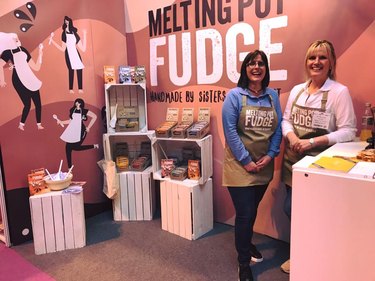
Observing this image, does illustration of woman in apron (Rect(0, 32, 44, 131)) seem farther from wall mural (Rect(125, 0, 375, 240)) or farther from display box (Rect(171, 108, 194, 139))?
display box (Rect(171, 108, 194, 139))

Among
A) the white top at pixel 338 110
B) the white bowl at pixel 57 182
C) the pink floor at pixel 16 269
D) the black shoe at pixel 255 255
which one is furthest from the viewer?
the white bowl at pixel 57 182

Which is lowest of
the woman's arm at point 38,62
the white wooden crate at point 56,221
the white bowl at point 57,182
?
the white wooden crate at point 56,221

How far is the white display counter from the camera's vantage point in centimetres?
123

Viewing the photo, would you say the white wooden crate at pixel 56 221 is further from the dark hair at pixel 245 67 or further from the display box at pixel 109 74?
the dark hair at pixel 245 67

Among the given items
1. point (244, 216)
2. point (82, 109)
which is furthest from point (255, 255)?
point (82, 109)

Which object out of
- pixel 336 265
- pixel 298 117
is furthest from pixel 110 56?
pixel 336 265

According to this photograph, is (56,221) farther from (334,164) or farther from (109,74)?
(334,164)

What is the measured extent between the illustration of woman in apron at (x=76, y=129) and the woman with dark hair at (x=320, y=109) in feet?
6.42

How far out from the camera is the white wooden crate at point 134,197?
3070 mm

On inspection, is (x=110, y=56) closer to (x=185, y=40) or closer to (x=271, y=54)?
(x=185, y=40)

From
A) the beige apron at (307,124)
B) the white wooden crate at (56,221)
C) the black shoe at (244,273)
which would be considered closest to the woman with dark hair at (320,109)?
the beige apron at (307,124)

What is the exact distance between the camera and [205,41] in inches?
109

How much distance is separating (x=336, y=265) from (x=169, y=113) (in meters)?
2.07

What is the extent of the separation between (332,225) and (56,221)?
81.4 inches
